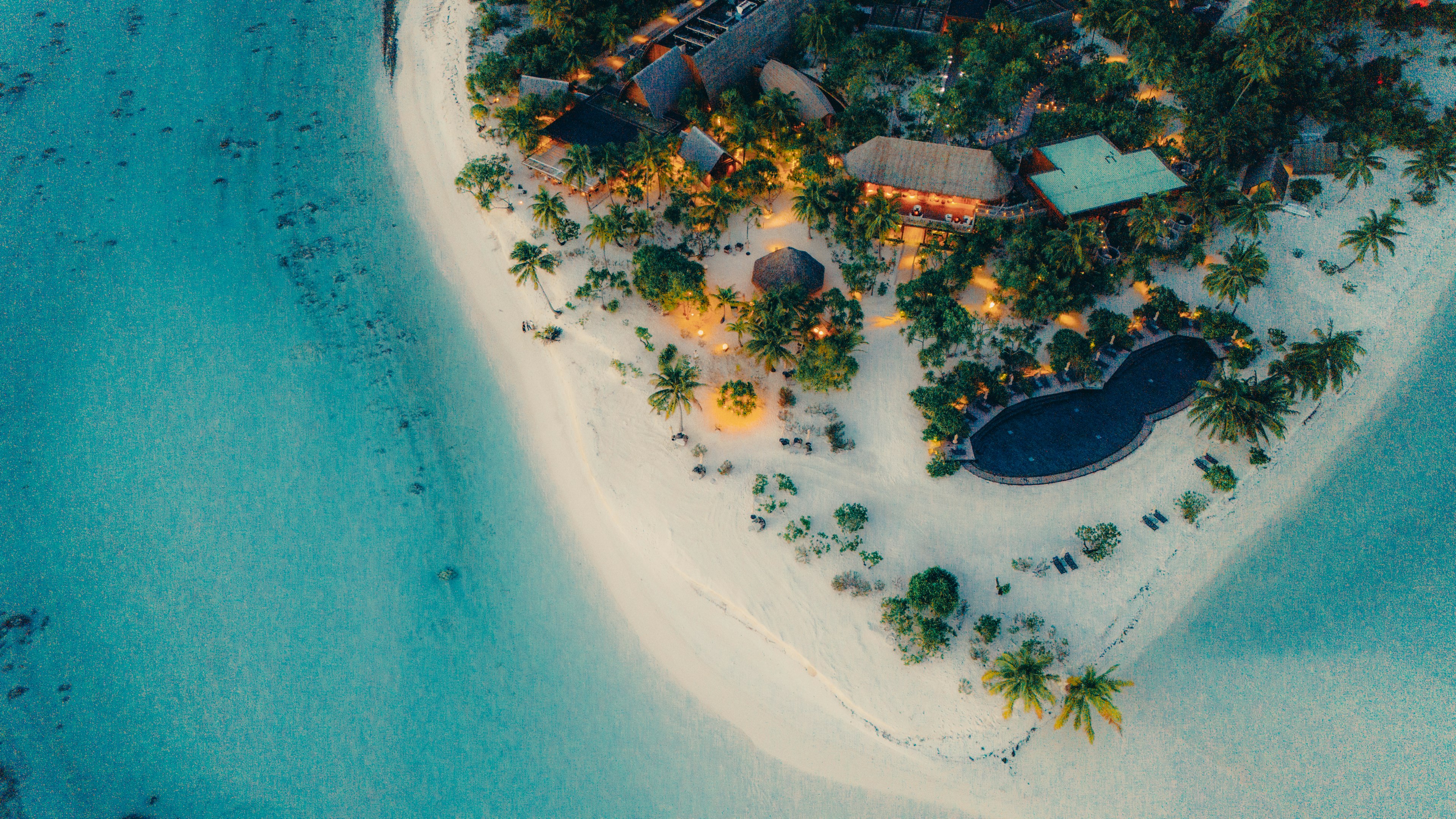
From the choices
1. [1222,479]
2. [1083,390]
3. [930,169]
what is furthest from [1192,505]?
[930,169]

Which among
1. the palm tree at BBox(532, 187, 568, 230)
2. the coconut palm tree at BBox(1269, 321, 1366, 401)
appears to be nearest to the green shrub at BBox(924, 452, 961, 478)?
the coconut palm tree at BBox(1269, 321, 1366, 401)

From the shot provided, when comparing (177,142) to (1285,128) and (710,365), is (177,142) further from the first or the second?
(1285,128)

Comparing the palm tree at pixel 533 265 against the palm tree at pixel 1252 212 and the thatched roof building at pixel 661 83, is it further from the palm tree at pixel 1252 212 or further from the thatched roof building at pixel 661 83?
the palm tree at pixel 1252 212

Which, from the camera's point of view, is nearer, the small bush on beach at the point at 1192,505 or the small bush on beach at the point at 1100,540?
the small bush on beach at the point at 1100,540

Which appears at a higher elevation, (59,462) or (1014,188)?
(1014,188)

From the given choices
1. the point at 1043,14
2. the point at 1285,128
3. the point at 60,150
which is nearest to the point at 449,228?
the point at 60,150

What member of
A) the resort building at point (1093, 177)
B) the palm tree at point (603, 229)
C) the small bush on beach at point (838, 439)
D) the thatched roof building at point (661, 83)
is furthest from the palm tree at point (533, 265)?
the resort building at point (1093, 177)
